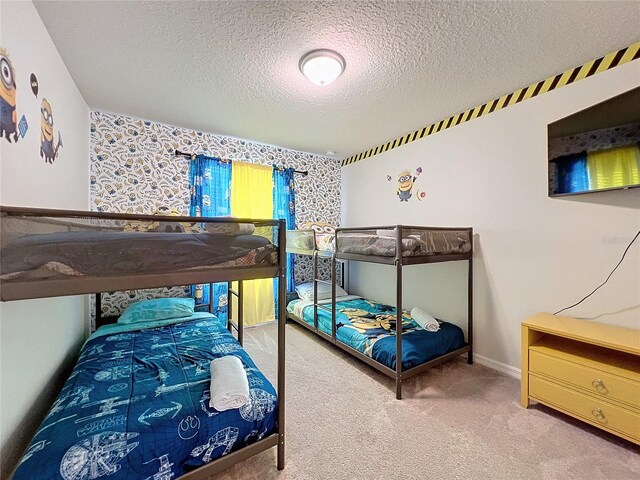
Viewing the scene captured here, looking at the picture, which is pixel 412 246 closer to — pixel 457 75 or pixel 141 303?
pixel 457 75

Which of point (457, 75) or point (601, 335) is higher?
point (457, 75)

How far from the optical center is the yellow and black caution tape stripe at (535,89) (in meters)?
1.90

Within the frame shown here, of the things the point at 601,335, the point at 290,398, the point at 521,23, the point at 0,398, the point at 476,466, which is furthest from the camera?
the point at 290,398

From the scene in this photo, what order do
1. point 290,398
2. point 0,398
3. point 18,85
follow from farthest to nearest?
point 290,398
point 18,85
point 0,398

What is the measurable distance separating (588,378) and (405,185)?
99.4 inches

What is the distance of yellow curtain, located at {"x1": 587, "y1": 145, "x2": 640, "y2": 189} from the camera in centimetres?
171

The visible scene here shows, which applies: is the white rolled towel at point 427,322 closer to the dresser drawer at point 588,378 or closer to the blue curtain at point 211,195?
the dresser drawer at point 588,378

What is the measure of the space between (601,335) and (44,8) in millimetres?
4027

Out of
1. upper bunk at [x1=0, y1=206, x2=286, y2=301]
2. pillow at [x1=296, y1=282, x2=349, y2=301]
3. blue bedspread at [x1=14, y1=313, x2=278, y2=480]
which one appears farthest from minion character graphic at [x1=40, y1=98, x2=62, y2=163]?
pillow at [x1=296, y1=282, x2=349, y2=301]

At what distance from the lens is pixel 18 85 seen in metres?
1.38

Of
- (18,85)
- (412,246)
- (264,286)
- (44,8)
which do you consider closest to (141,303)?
(264,286)

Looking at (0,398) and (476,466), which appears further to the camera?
(476,466)

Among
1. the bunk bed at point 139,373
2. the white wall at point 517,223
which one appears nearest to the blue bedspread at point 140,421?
the bunk bed at point 139,373

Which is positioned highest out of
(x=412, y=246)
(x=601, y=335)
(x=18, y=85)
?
(x=18, y=85)
